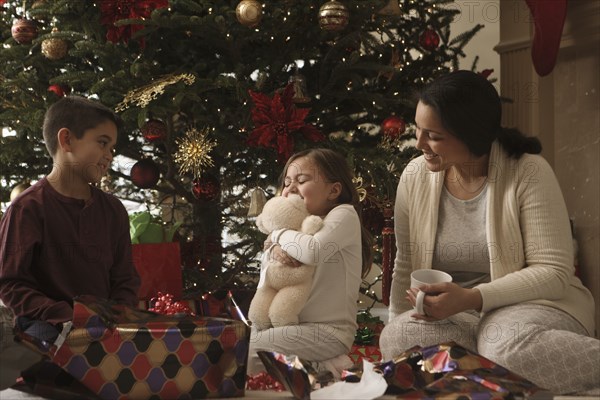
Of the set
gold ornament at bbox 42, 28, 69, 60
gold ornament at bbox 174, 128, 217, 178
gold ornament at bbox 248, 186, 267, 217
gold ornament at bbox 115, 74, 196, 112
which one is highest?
gold ornament at bbox 42, 28, 69, 60

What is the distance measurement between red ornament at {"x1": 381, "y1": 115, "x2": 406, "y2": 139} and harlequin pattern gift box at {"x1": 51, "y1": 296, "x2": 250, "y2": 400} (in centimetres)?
132

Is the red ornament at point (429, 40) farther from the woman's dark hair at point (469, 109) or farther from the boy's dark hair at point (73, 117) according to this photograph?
the boy's dark hair at point (73, 117)

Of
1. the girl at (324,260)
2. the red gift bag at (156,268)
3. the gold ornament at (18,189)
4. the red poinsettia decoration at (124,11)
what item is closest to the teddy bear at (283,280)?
the girl at (324,260)

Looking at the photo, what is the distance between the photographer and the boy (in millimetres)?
1962

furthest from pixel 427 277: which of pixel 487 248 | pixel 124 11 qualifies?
pixel 124 11

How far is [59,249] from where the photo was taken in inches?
81.7

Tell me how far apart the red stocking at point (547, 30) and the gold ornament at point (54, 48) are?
1.76 m

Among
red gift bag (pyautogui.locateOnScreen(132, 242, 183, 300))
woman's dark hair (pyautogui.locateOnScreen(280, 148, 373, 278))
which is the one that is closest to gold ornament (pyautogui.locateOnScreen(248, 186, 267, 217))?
red gift bag (pyautogui.locateOnScreen(132, 242, 183, 300))

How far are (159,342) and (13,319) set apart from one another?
447mm

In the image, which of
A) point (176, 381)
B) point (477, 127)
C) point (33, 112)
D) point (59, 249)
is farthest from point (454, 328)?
point (33, 112)

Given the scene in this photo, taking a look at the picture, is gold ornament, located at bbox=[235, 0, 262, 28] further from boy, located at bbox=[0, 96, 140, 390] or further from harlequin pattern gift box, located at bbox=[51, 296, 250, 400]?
harlequin pattern gift box, located at bbox=[51, 296, 250, 400]

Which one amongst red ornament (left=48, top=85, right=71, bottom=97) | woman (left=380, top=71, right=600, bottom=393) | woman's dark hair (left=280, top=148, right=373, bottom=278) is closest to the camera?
woman (left=380, top=71, right=600, bottom=393)

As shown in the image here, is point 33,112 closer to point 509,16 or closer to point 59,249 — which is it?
point 59,249

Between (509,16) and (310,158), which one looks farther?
(509,16)
